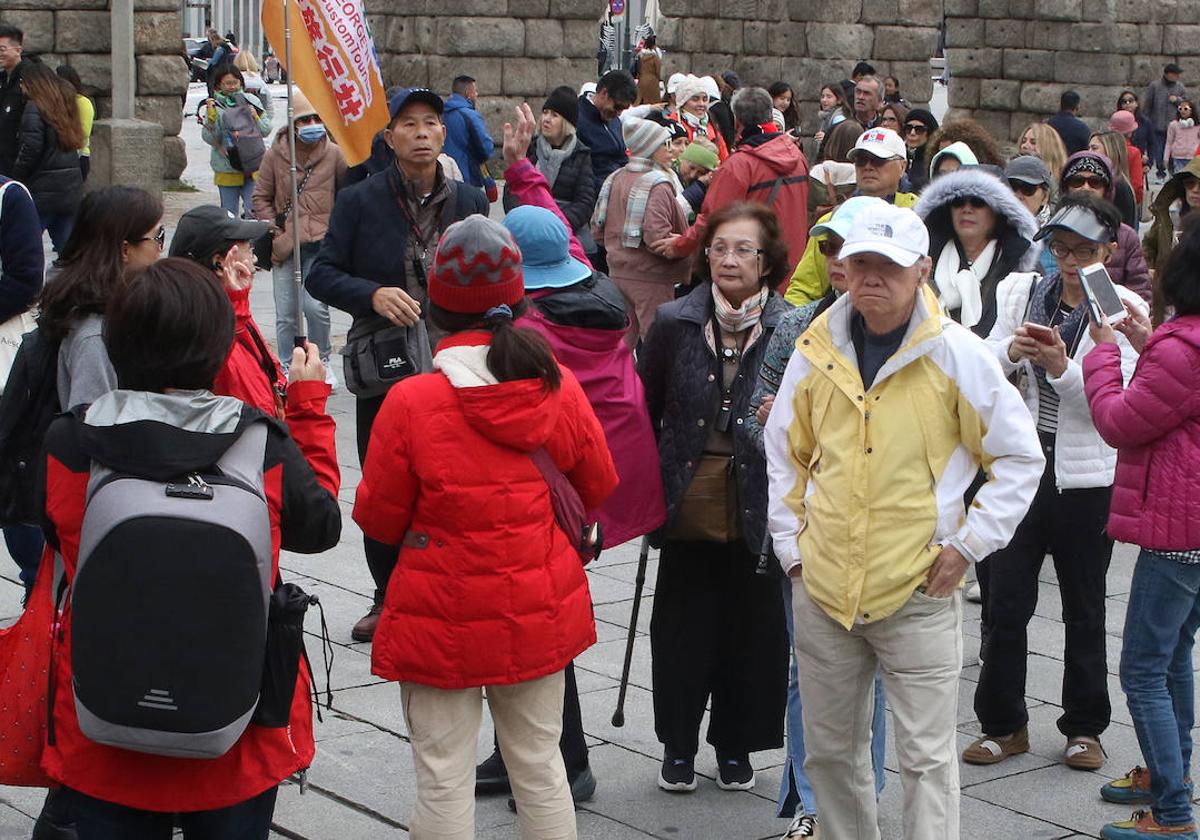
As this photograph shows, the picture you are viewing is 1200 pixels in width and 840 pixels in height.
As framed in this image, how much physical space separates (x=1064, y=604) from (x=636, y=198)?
14.4 feet

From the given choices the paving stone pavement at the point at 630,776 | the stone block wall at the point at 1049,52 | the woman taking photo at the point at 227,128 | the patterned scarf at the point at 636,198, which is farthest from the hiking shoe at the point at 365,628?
the stone block wall at the point at 1049,52

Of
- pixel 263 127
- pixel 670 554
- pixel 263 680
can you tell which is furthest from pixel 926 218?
pixel 263 127

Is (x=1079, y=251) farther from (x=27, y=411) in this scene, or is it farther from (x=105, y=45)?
(x=105, y=45)

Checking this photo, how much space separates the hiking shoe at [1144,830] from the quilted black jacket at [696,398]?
4.30ft

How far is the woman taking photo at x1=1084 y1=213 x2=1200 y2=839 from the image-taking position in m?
4.66

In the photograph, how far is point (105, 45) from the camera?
56.0 feet

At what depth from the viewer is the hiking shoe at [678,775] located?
5238mm

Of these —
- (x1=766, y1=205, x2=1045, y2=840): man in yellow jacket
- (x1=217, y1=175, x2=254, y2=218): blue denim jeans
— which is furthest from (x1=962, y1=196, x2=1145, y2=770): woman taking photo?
(x1=217, y1=175, x2=254, y2=218): blue denim jeans

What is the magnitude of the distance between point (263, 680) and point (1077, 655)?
10.1 feet

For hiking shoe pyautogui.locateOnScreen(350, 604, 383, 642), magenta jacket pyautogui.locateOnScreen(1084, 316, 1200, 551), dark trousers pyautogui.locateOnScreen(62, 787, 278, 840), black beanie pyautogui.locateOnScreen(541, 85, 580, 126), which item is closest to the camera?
dark trousers pyautogui.locateOnScreen(62, 787, 278, 840)

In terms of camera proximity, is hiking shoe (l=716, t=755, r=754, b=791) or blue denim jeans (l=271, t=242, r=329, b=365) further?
blue denim jeans (l=271, t=242, r=329, b=365)

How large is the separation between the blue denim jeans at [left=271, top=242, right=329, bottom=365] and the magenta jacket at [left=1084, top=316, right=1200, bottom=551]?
6.56 meters

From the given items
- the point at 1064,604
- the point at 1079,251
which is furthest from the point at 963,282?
the point at 1064,604

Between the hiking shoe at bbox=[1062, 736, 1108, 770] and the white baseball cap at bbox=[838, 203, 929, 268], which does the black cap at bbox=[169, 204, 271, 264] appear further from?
the hiking shoe at bbox=[1062, 736, 1108, 770]
